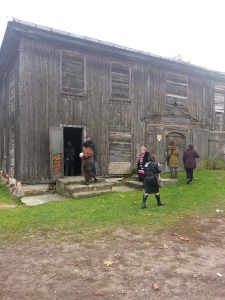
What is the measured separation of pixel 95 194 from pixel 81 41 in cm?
619

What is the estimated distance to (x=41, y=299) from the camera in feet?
10.7

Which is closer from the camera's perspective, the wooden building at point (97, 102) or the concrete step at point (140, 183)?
the wooden building at point (97, 102)

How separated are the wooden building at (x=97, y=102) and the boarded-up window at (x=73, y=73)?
4 cm

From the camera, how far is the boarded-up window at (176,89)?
13.6 metres

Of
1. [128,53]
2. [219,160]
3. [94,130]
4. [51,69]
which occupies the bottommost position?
[219,160]

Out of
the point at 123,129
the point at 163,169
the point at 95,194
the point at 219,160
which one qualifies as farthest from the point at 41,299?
the point at 219,160

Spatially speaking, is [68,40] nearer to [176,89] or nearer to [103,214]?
[176,89]

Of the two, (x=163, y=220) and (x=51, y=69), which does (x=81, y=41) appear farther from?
(x=163, y=220)

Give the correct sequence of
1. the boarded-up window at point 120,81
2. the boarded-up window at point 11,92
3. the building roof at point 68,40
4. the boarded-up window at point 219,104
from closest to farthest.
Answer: the building roof at point 68,40 → the boarded-up window at point 11,92 → the boarded-up window at point 120,81 → the boarded-up window at point 219,104

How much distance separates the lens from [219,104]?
51.7 ft

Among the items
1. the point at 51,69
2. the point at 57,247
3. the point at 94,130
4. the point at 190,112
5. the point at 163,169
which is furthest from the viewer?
the point at 190,112

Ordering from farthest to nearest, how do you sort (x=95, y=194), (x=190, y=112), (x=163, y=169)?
(x=190, y=112)
(x=163, y=169)
(x=95, y=194)

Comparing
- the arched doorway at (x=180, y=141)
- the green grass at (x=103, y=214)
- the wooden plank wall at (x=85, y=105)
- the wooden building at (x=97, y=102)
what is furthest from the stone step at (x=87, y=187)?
the arched doorway at (x=180, y=141)

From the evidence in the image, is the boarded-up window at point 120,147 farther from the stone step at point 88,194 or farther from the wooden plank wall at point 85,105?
the stone step at point 88,194
